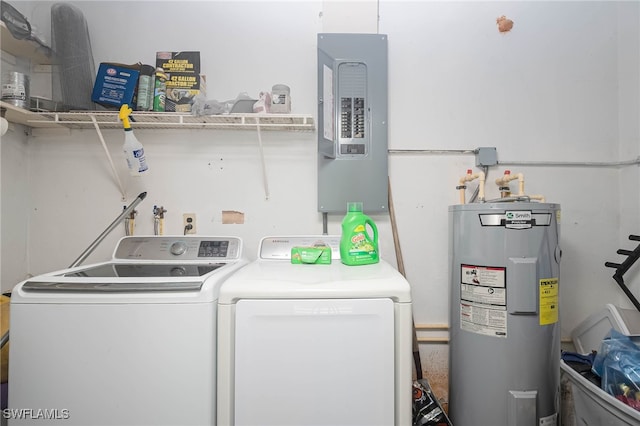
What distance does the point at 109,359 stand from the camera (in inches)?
32.7

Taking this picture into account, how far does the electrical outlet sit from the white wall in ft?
0.11

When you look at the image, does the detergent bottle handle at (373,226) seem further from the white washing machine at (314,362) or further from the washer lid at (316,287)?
the white washing machine at (314,362)

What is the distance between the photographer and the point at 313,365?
841mm

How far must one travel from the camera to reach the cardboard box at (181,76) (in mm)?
1497

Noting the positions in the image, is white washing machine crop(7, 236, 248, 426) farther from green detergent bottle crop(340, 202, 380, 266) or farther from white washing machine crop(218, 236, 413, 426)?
green detergent bottle crop(340, 202, 380, 266)

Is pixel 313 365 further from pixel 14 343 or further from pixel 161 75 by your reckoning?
pixel 161 75

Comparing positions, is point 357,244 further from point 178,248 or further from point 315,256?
point 178,248

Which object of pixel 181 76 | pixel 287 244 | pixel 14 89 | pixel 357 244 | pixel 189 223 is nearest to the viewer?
pixel 357 244

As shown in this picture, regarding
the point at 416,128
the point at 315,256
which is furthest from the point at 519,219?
the point at 315,256

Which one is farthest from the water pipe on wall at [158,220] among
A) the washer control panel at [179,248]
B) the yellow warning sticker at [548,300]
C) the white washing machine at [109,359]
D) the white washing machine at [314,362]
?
the yellow warning sticker at [548,300]

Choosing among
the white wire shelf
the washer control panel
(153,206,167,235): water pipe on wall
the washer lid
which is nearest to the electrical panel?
the white wire shelf

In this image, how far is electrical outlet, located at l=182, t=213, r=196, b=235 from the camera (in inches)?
64.6

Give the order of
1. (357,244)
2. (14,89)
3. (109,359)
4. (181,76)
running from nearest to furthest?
(109,359)
(357,244)
(14,89)
(181,76)

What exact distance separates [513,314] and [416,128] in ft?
3.71
